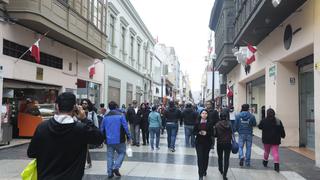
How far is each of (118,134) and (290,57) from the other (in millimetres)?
8278

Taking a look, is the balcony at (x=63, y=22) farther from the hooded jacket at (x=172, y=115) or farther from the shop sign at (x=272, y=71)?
the shop sign at (x=272, y=71)

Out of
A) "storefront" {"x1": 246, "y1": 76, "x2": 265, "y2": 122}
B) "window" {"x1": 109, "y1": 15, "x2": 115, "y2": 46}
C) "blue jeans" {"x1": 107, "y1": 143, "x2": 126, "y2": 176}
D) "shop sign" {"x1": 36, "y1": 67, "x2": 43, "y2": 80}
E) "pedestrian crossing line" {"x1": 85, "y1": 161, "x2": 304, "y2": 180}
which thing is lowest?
"pedestrian crossing line" {"x1": 85, "y1": 161, "x2": 304, "y2": 180}

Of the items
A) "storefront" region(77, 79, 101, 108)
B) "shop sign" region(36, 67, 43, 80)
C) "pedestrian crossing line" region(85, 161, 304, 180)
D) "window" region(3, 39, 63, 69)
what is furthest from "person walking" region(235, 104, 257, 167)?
"storefront" region(77, 79, 101, 108)

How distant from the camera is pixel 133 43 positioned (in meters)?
36.8

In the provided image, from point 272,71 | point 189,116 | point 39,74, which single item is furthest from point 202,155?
point 39,74

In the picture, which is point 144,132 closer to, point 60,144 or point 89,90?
point 89,90

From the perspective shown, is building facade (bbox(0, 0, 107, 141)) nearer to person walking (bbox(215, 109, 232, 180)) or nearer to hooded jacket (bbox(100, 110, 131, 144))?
hooded jacket (bbox(100, 110, 131, 144))

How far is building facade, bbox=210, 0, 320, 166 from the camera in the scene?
12.0m

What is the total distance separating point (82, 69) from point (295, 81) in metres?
12.1

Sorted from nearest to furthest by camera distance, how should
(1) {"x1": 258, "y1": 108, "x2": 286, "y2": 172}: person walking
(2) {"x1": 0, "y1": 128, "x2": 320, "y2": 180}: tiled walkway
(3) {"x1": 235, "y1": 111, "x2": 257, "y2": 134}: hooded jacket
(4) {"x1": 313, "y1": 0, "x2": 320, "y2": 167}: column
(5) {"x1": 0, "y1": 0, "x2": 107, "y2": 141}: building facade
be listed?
(2) {"x1": 0, "y1": 128, "x2": 320, "y2": 180}: tiled walkway → (1) {"x1": 258, "y1": 108, "x2": 286, "y2": 172}: person walking → (4) {"x1": 313, "y1": 0, "x2": 320, "y2": 167}: column → (3) {"x1": 235, "y1": 111, "x2": 257, "y2": 134}: hooded jacket → (5) {"x1": 0, "y1": 0, "x2": 107, "y2": 141}: building facade

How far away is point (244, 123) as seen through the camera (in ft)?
35.8

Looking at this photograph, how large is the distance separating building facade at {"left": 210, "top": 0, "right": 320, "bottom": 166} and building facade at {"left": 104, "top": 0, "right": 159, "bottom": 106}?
11.8 m

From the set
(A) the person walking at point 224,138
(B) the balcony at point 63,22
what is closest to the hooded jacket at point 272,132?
(A) the person walking at point 224,138

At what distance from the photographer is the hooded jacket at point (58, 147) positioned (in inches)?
135
